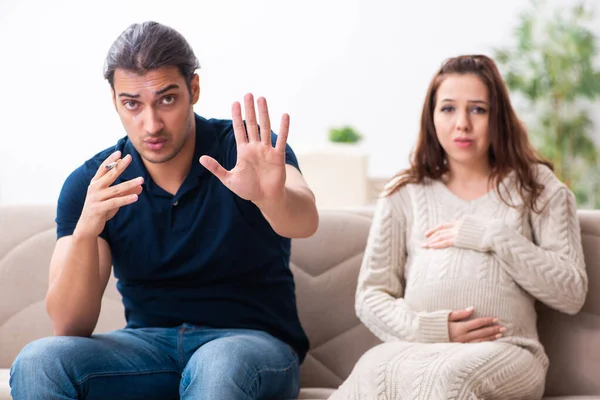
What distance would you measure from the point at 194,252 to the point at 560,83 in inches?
183

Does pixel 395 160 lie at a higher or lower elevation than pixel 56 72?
lower

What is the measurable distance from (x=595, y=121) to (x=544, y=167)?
4.60 m

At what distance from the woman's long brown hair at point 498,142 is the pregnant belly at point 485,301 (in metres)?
0.24

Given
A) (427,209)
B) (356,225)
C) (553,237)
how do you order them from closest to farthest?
(553,237) < (427,209) < (356,225)

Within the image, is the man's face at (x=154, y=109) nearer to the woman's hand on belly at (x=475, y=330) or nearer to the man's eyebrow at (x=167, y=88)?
the man's eyebrow at (x=167, y=88)

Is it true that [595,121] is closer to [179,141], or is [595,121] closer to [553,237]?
[553,237]

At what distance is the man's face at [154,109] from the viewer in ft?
5.63

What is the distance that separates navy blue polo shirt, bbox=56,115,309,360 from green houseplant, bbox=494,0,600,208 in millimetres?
4359

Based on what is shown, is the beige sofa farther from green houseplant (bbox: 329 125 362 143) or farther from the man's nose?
green houseplant (bbox: 329 125 362 143)

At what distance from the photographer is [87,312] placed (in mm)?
1721

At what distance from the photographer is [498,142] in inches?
80.5

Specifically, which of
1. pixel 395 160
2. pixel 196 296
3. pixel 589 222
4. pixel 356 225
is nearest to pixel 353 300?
pixel 356 225

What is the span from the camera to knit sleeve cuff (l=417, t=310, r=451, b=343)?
1.85 m

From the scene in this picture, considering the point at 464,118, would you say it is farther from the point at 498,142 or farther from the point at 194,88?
the point at 194,88
